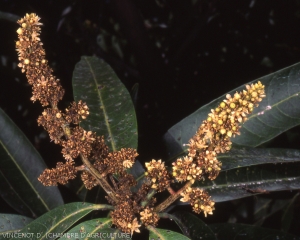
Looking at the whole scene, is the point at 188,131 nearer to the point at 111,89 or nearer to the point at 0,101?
the point at 111,89

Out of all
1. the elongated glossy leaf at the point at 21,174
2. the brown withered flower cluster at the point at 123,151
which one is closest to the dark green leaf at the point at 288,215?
the brown withered flower cluster at the point at 123,151

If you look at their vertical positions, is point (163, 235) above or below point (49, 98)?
below

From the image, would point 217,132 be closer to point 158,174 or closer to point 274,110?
point 158,174

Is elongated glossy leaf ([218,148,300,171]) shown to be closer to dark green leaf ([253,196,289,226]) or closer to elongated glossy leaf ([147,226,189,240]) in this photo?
elongated glossy leaf ([147,226,189,240])

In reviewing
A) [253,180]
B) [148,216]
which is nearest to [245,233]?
[253,180]

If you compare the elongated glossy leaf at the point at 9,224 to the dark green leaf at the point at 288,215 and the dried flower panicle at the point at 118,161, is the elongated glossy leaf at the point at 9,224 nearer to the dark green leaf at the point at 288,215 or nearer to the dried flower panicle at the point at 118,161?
the dried flower panicle at the point at 118,161

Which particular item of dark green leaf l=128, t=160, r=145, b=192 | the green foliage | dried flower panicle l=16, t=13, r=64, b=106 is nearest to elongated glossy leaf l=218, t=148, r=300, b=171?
the green foliage

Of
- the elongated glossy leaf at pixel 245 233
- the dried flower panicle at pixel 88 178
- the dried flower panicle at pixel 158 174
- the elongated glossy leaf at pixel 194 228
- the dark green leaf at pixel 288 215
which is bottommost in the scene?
the dark green leaf at pixel 288 215
